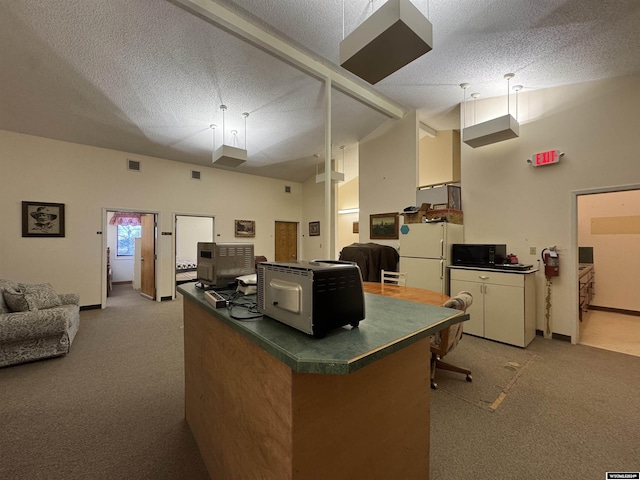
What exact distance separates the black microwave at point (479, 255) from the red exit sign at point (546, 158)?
1.24m

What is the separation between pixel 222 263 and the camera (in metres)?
1.96

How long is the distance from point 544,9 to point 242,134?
4.54 metres

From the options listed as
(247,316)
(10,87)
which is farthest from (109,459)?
(10,87)

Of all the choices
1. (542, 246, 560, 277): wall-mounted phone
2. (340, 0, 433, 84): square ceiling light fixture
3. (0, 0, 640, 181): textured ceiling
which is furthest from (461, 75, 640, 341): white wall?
(340, 0, 433, 84): square ceiling light fixture

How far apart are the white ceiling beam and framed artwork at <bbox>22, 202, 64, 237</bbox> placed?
4.64 metres

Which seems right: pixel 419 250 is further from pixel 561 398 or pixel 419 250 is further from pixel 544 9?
pixel 544 9

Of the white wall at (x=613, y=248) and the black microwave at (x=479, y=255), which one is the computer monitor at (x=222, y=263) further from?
the white wall at (x=613, y=248)

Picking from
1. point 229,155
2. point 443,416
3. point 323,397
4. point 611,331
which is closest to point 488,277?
point 611,331

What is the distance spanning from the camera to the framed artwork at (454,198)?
4.42 meters

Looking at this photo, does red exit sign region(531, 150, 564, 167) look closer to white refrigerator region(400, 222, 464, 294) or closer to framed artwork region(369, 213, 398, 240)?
white refrigerator region(400, 222, 464, 294)

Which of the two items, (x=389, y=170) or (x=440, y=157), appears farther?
(x=440, y=157)

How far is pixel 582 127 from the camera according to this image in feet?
11.6

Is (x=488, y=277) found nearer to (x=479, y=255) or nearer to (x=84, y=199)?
(x=479, y=255)

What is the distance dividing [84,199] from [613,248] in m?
9.85
